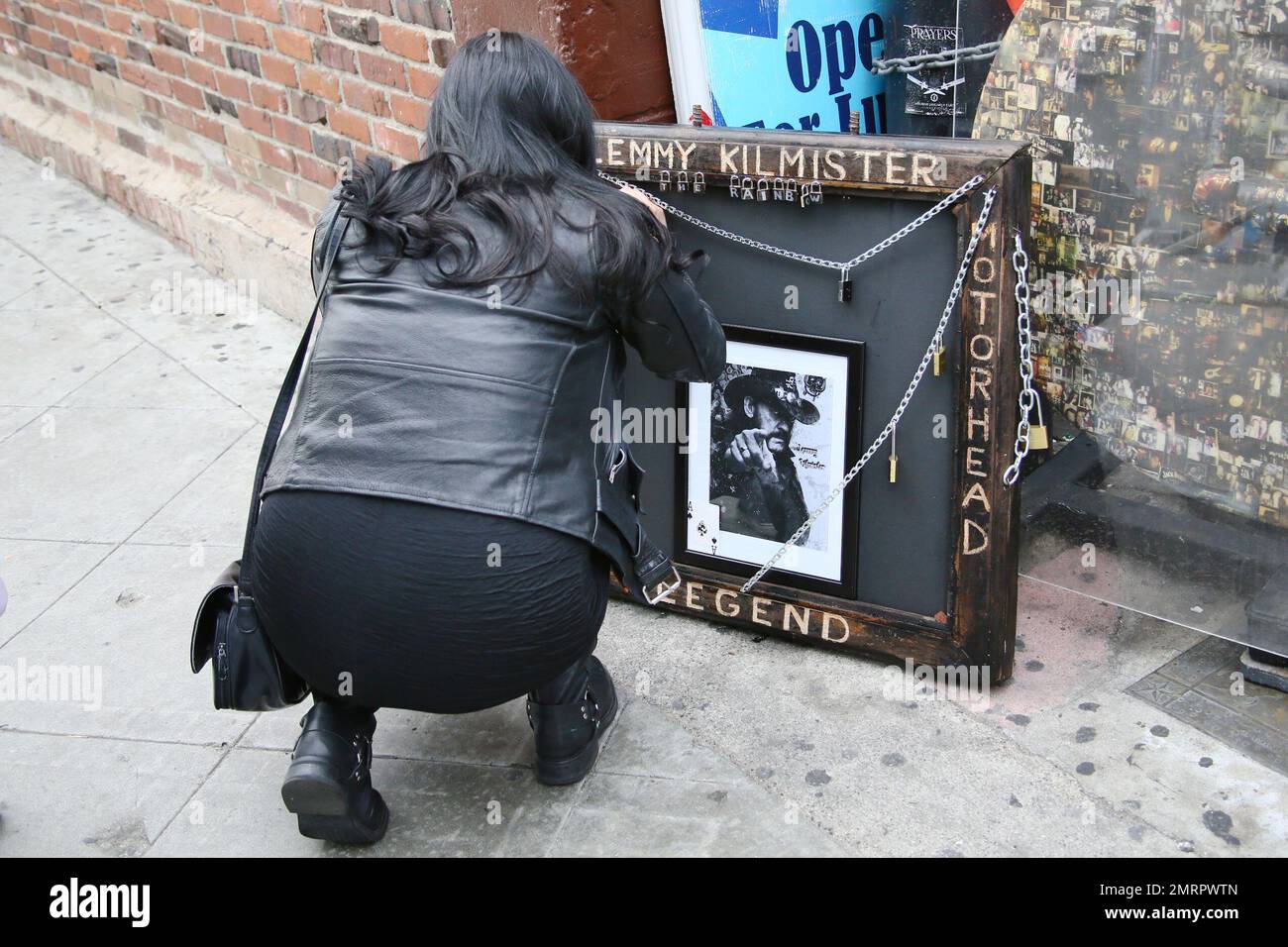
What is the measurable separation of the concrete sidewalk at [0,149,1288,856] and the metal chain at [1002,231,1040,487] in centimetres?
57

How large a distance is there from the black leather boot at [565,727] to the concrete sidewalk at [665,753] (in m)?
0.05

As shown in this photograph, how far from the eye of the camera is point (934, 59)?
11.0 feet

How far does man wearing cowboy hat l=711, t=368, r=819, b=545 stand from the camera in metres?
2.99

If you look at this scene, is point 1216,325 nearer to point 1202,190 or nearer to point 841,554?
point 1202,190

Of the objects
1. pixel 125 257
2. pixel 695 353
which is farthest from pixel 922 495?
pixel 125 257

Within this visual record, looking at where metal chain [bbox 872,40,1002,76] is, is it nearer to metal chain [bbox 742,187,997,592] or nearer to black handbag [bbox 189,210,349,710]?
metal chain [bbox 742,187,997,592]

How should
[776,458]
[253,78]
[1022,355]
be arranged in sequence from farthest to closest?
[253,78], [776,458], [1022,355]

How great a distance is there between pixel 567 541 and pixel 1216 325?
1.42 m

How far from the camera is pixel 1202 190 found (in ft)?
8.50

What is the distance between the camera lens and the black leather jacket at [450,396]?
7.30ft

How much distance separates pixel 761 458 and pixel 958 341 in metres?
0.58
